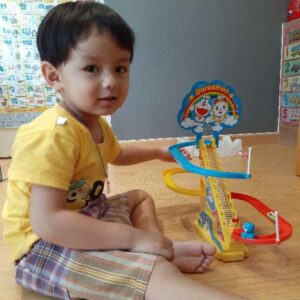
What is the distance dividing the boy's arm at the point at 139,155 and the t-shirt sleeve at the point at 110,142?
23 mm

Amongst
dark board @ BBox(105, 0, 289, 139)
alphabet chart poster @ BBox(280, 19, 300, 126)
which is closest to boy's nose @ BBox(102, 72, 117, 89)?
dark board @ BBox(105, 0, 289, 139)

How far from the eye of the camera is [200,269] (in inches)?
23.8

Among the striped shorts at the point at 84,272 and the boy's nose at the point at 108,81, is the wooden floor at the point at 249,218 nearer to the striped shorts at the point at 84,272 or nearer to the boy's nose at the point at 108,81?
the striped shorts at the point at 84,272

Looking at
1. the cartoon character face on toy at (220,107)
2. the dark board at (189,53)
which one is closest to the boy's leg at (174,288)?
the cartoon character face on toy at (220,107)

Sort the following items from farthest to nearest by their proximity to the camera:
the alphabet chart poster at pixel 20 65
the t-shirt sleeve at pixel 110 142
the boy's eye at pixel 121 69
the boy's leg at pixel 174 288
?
the alphabet chart poster at pixel 20 65, the t-shirt sleeve at pixel 110 142, the boy's eye at pixel 121 69, the boy's leg at pixel 174 288

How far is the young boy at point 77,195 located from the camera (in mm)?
497

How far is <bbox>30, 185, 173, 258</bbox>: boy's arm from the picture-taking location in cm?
50

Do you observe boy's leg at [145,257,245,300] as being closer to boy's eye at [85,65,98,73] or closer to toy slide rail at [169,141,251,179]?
toy slide rail at [169,141,251,179]

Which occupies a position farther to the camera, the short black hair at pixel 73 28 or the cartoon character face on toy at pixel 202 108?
the cartoon character face on toy at pixel 202 108

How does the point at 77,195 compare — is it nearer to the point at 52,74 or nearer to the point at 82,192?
the point at 82,192

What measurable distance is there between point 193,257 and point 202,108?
1.03 feet

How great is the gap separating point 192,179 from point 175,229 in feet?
1.25

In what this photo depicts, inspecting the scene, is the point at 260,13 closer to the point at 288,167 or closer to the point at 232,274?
the point at 288,167

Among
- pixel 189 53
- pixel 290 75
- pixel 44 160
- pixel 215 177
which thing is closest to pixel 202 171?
pixel 215 177
